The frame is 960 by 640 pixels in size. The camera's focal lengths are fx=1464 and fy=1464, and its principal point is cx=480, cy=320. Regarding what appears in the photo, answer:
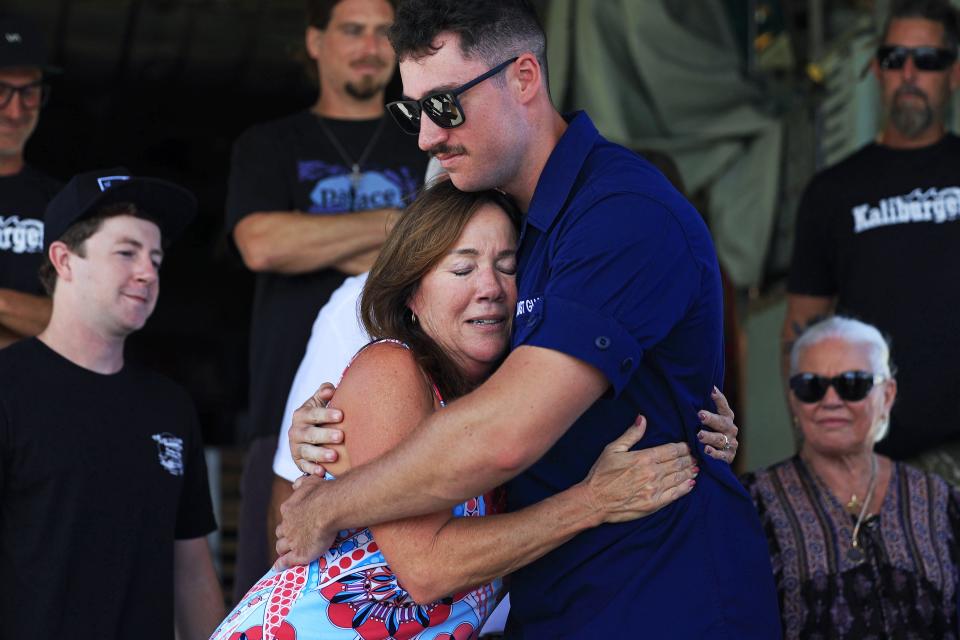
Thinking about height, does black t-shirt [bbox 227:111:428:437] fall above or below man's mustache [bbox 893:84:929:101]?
below

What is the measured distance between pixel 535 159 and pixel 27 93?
7.99ft

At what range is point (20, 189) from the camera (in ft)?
13.9

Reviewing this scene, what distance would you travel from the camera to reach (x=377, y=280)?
2.59 meters

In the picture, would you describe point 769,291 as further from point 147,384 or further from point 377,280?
point 377,280

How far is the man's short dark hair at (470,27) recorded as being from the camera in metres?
2.36

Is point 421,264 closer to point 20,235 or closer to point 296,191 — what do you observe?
point 296,191

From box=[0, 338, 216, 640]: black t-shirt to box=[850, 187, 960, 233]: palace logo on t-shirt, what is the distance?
211cm

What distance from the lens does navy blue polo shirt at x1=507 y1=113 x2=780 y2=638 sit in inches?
86.3

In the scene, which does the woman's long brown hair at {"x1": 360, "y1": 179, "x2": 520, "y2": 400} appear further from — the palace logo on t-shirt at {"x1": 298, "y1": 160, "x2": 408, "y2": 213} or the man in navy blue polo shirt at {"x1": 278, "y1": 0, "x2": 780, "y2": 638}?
the palace logo on t-shirt at {"x1": 298, "y1": 160, "x2": 408, "y2": 213}

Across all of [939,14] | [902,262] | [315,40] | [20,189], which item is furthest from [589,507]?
Answer: [939,14]

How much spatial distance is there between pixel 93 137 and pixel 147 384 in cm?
578

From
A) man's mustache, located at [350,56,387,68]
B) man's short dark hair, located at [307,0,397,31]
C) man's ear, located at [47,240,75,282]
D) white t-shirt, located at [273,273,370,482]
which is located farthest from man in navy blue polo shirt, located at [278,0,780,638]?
man's short dark hair, located at [307,0,397,31]

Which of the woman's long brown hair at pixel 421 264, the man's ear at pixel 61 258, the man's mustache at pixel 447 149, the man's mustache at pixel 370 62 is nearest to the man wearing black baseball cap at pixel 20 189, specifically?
the man's ear at pixel 61 258

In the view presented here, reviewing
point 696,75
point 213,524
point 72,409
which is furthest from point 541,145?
point 696,75
